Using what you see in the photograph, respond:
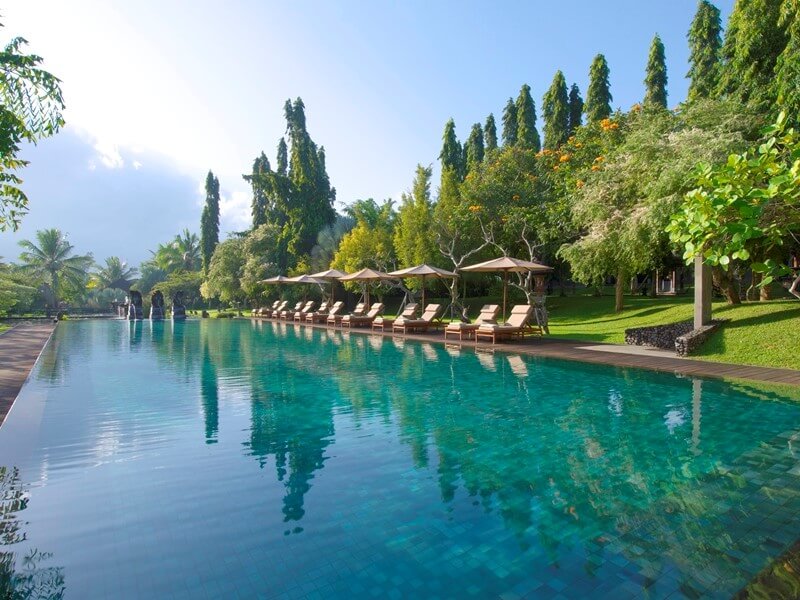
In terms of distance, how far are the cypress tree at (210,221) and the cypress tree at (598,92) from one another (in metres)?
32.5

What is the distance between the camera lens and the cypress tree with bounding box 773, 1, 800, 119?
11625 millimetres

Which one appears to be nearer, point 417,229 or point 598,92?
point 417,229

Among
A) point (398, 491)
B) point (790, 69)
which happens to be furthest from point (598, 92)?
point (398, 491)

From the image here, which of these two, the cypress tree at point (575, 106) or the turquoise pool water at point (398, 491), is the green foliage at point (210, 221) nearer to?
the cypress tree at point (575, 106)

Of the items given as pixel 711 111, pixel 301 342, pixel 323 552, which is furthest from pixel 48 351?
pixel 711 111

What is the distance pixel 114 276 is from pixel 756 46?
186 ft

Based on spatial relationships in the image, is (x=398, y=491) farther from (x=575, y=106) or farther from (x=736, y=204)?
(x=575, y=106)

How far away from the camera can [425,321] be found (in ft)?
60.8

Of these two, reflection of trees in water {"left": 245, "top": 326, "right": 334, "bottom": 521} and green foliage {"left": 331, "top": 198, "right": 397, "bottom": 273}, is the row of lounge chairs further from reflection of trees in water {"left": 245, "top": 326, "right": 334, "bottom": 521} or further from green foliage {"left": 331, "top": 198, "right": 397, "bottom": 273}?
reflection of trees in water {"left": 245, "top": 326, "right": 334, "bottom": 521}

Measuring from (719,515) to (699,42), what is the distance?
89.5 feet

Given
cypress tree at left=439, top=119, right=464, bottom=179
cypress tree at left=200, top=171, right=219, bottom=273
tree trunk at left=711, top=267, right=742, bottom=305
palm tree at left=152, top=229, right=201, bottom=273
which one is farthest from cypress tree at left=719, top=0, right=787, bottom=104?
palm tree at left=152, top=229, right=201, bottom=273

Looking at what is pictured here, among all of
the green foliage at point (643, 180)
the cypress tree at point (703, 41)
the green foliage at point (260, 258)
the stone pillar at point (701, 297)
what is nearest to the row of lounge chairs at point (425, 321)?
the green foliage at point (643, 180)

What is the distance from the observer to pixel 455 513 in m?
3.81

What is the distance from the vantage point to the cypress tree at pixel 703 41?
76.3 feet
